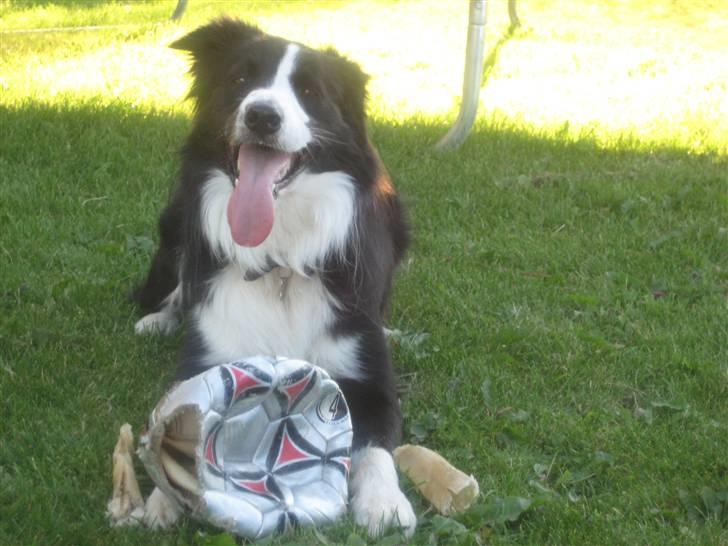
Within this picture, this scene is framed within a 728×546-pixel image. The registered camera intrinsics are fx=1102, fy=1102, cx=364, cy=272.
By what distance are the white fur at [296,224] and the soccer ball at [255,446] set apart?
0.69 meters

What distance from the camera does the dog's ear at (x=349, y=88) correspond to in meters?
3.94

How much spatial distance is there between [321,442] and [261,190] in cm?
91

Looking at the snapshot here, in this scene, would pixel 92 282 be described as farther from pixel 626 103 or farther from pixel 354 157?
pixel 626 103

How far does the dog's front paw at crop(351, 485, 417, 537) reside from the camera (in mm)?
3074

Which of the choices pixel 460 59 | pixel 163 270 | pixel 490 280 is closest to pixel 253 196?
pixel 163 270

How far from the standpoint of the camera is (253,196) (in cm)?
364

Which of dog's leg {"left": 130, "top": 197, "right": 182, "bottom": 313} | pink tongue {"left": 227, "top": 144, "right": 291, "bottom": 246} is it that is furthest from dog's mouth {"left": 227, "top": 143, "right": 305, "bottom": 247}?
dog's leg {"left": 130, "top": 197, "right": 182, "bottom": 313}

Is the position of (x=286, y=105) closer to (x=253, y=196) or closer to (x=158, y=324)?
(x=253, y=196)

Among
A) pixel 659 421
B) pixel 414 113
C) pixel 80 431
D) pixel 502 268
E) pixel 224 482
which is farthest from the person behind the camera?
pixel 414 113

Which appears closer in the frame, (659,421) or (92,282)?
(659,421)

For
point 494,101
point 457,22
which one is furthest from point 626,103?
point 457,22

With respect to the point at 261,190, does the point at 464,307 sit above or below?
below

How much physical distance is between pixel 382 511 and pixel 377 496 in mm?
69

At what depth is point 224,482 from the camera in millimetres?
3049
